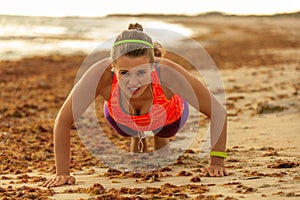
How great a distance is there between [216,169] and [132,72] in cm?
93

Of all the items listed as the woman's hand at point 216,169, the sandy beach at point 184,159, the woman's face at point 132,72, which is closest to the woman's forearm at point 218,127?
the woman's hand at point 216,169

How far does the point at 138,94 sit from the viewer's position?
4.28 m

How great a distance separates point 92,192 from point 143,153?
5.98 feet

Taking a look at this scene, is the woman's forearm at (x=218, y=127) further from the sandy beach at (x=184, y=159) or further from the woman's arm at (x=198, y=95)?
the sandy beach at (x=184, y=159)

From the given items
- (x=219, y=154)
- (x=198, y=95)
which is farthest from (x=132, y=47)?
(x=219, y=154)

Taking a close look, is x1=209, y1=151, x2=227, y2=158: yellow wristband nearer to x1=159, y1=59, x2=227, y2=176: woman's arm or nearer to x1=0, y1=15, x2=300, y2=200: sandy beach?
x1=159, y1=59, x2=227, y2=176: woman's arm

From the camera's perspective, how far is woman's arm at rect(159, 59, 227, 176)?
4289 mm

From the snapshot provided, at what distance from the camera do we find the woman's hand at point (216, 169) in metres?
4.10

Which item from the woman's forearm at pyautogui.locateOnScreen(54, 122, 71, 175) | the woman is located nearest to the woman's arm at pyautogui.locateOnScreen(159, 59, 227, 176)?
the woman

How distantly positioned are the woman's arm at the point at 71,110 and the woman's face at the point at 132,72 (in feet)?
0.70

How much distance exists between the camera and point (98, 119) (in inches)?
324

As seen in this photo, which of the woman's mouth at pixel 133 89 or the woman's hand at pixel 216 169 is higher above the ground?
the woman's mouth at pixel 133 89

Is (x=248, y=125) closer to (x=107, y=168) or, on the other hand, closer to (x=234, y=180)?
(x=107, y=168)

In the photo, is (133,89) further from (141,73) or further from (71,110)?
(71,110)
